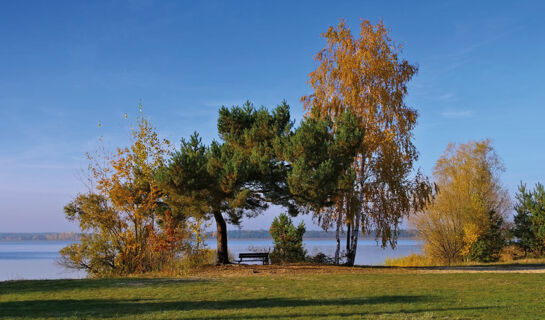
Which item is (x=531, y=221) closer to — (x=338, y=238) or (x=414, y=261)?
(x=414, y=261)

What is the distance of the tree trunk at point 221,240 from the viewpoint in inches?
742

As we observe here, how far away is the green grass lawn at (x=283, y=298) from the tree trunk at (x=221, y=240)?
15.2 feet

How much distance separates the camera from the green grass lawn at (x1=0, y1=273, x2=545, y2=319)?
28.3ft

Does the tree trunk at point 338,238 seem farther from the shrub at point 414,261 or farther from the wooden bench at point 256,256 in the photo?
the shrub at point 414,261

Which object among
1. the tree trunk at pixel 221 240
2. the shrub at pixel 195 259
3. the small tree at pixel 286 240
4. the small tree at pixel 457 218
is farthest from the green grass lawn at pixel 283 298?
the small tree at pixel 457 218

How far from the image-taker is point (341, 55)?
790 inches

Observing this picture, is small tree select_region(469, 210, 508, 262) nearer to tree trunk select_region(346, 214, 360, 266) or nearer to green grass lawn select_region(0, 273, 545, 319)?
tree trunk select_region(346, 214, 360, 266)

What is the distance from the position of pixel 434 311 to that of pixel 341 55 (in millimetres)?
13589

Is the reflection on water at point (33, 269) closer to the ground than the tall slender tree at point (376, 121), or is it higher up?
closer to the ground

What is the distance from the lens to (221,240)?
1903cm

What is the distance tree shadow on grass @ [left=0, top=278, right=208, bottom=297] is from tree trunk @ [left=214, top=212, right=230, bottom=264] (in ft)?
17.0

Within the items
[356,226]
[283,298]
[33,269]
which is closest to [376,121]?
[356,226]

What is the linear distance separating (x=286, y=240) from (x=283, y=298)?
10348mm

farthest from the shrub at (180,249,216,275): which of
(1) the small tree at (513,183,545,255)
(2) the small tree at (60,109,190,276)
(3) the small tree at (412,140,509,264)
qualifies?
(1) the small tree at (513,183,545,255)
